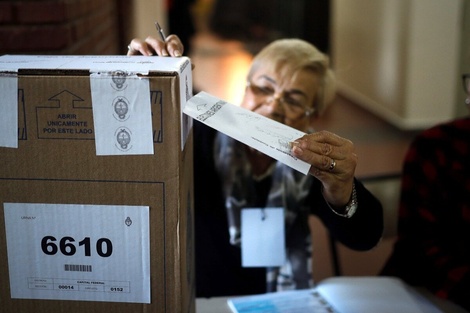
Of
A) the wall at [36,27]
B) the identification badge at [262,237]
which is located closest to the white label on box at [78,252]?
the identification badge at [262,237]

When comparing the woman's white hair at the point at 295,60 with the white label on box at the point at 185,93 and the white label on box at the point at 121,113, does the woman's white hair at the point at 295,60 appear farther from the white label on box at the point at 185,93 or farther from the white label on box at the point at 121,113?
the white label on box at the point at 121,113

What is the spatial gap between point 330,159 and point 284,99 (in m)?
0.60

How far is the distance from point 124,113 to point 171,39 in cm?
34

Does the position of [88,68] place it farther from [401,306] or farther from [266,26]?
[266,26]

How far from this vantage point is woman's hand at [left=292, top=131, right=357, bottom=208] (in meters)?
0.92

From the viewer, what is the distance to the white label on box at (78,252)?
33.6 inches

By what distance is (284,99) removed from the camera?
1.59 m

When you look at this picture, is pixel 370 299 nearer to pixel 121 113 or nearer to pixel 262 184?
pixel 262 184

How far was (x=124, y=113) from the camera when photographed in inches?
32.3

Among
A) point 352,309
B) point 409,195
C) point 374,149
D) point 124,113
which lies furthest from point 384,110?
point 124,113

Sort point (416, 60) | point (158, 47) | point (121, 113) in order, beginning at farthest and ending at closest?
point (416, 60)
point (158, 47)
point (121, 113)

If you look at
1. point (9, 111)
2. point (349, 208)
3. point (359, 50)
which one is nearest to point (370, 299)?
point (349, 208)

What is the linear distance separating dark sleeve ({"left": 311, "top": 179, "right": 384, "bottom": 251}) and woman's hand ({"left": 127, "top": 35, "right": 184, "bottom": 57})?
49 centimetres

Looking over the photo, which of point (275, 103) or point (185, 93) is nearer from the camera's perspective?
point (185, 93)
